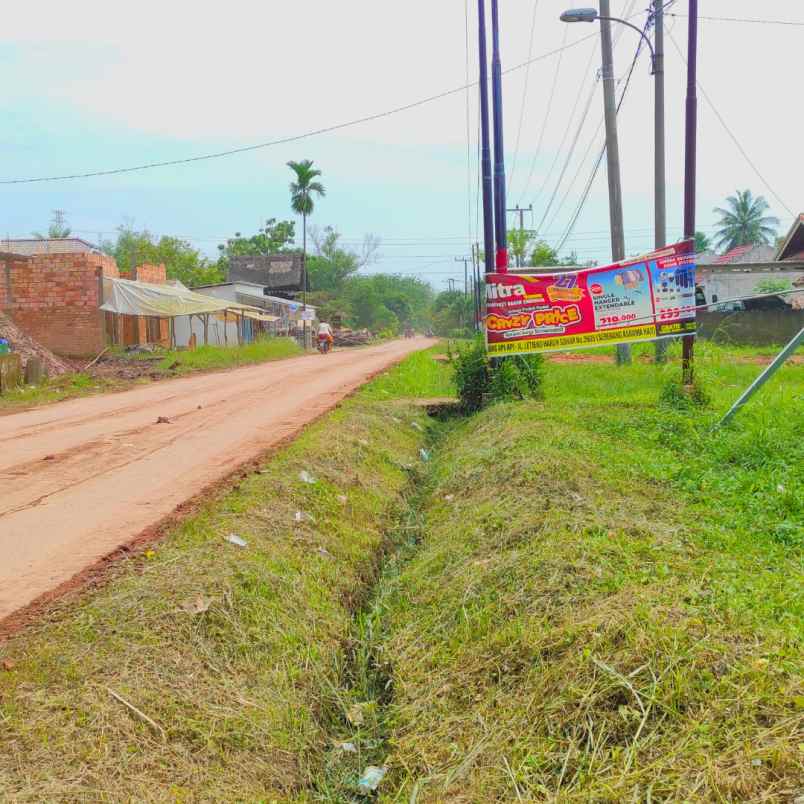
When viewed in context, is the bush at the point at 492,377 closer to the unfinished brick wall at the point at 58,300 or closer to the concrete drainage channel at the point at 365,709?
the concrete drainage channel at the point at 365,709

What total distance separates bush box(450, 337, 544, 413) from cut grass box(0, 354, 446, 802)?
21.2 ft

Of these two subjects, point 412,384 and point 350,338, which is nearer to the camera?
point 412,384

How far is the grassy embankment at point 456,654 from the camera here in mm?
2824

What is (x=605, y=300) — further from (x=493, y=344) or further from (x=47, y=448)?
(x=47, y=448)

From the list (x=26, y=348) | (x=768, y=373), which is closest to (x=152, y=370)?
(x=26, y=348)

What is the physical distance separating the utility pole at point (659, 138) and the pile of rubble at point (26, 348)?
13.9 m

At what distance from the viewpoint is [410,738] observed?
3.45m

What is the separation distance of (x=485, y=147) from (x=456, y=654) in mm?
11806

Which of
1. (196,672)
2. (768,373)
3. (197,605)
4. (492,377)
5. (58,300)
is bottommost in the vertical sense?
(196,672)

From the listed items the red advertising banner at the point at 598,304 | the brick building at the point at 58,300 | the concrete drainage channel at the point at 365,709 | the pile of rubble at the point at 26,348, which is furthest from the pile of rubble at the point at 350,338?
the concrete drainage channel at the point at 365,709

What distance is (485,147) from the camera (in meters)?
14.1

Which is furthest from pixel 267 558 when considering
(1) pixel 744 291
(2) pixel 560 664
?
(1) pixel 744 291

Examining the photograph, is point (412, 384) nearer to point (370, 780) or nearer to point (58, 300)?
point (58, 300)

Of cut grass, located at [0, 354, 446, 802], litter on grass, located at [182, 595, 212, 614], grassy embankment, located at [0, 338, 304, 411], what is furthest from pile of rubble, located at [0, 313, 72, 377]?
litter on grass, located at [182, 595, 212, 614]
